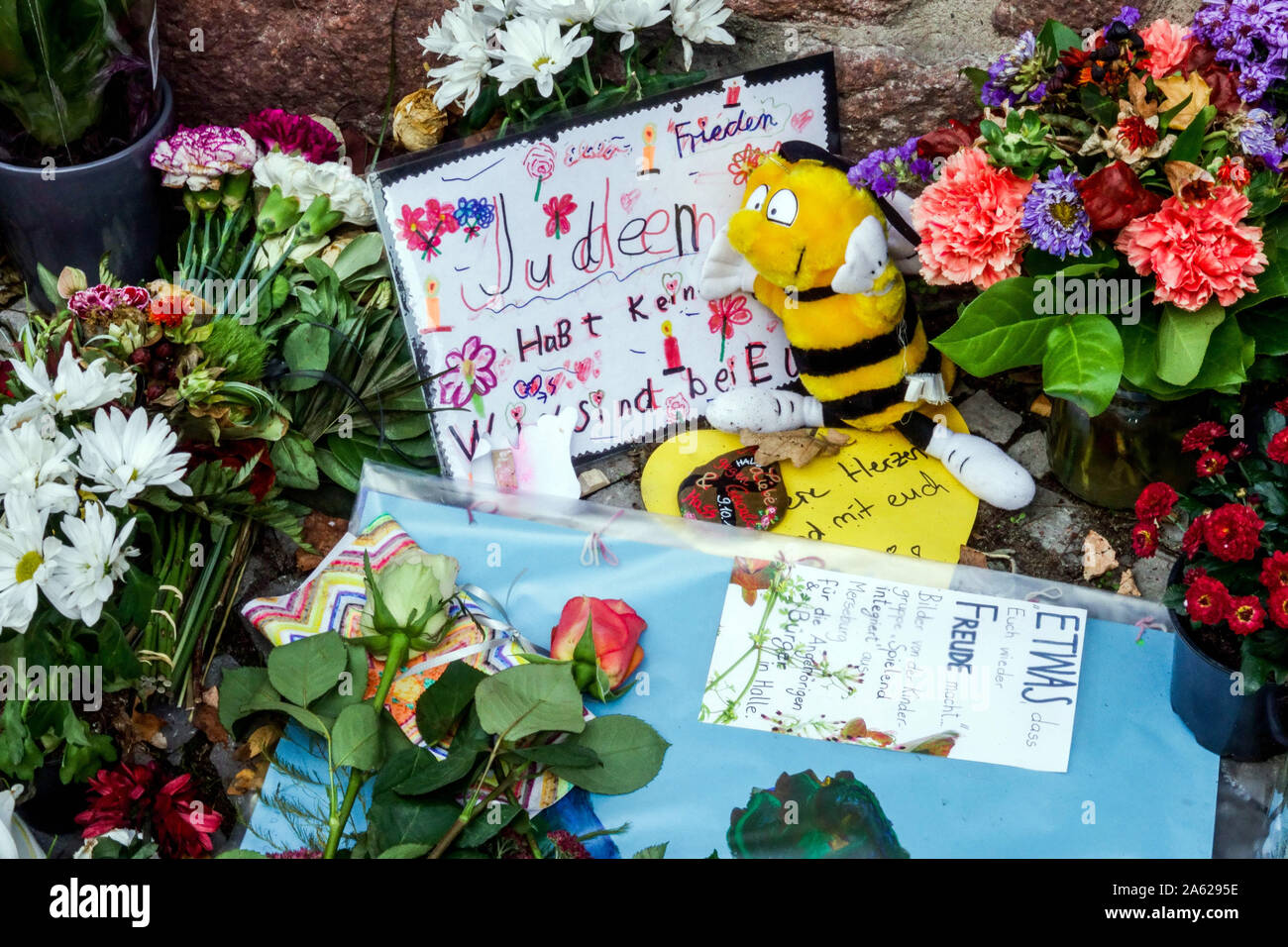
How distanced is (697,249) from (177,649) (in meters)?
0.99

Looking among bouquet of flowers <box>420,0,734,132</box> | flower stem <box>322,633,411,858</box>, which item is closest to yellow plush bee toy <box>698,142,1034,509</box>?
bouquet of flowers <box>420,0,734,132</box>

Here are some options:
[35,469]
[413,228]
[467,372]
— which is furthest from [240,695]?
[413,228]

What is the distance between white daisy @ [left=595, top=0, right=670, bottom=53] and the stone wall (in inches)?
5.9

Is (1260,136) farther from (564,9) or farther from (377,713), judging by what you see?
(377,713)

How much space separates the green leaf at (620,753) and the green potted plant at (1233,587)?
623 mm

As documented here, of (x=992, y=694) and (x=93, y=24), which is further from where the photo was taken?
(x=93, y=24)

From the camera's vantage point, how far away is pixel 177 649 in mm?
1648

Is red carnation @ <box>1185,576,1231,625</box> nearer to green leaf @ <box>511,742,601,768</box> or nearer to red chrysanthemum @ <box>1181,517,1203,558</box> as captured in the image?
red chrysanthemum @ <box>1181,517,1203,558</box>

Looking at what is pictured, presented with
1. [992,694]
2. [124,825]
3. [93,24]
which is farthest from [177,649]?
[992,694]

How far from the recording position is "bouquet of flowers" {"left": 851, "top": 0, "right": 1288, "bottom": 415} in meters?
1.40

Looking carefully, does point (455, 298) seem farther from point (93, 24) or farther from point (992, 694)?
point (992, 694)

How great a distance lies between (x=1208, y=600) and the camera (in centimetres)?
130

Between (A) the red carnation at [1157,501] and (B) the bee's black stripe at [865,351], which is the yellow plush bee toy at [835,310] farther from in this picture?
(A) the red carnation at [1157,501]

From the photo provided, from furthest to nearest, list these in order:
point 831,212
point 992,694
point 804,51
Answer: point 804,51, point 831,212, point 992,694
